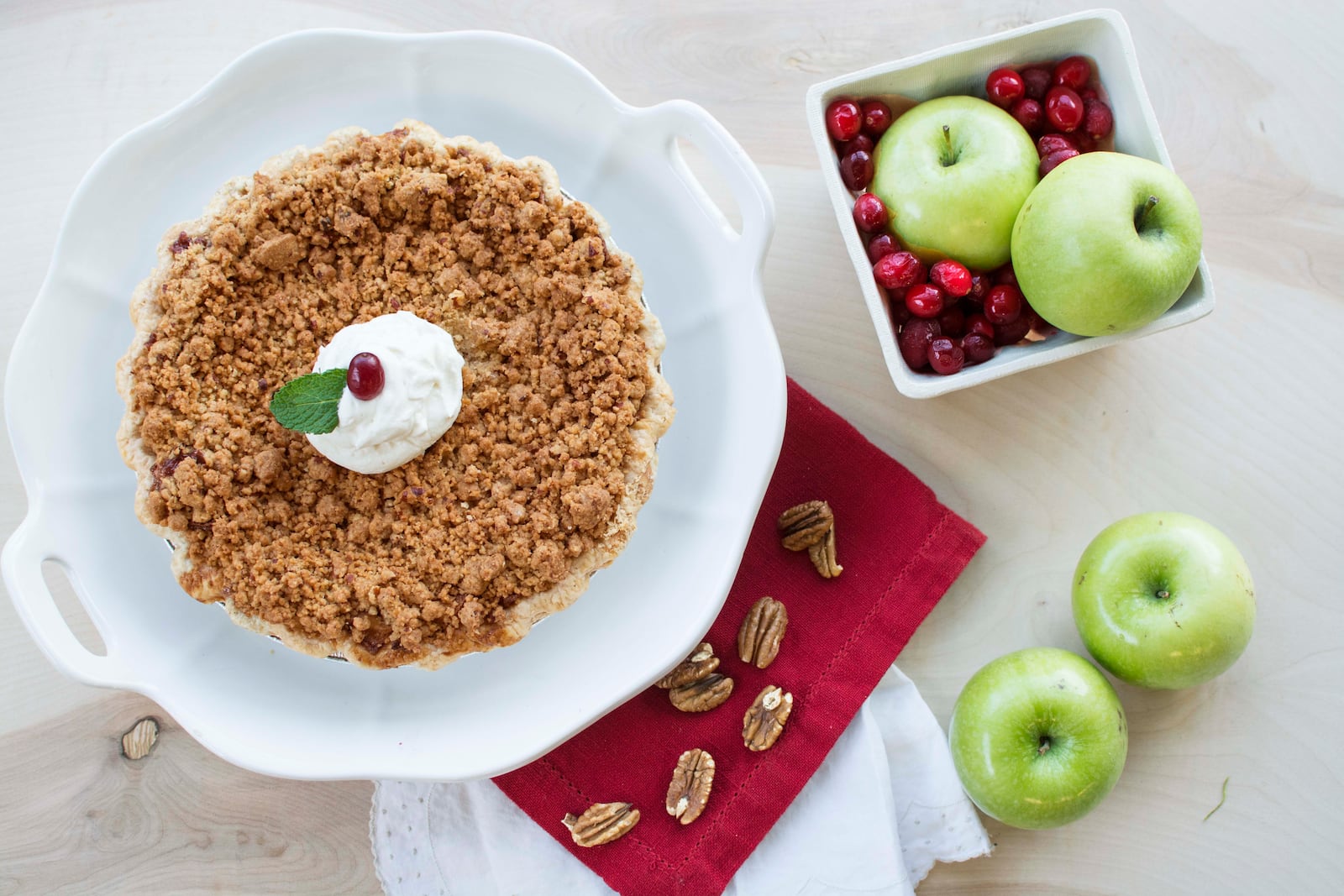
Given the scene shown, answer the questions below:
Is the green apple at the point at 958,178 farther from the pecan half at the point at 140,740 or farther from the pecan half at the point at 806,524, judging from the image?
the pecan half at the point at 140,740

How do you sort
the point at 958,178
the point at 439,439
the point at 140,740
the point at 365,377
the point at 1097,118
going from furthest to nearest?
the point at 140,740, the point at 1097,118, the point at 958,178, the point at 439,439, the point at 365,377

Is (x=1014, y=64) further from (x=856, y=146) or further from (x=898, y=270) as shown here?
(x=898, y=270)

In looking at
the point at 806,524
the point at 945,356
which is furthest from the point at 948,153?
the point at 806,524

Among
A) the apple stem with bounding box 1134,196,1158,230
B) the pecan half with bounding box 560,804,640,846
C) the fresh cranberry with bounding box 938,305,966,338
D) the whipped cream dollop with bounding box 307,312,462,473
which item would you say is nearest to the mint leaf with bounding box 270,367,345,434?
the whipped cream dollop with bounding box 307,312,462,473

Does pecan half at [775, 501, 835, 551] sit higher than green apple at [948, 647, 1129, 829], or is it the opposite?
pecan half at [775, 501, 835, 551]

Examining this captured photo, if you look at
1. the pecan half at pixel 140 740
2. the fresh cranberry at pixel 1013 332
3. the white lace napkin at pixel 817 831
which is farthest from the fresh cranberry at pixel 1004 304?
the pecan half at pixel 140 740

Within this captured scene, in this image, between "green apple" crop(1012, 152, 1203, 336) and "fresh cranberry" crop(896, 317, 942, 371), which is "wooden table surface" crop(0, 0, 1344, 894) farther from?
"green apple" crop(1012, 152, 1203, 336)
